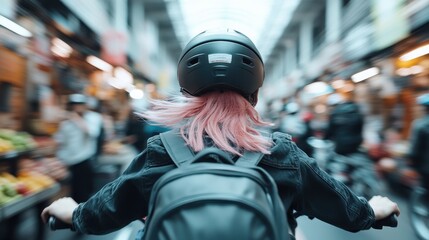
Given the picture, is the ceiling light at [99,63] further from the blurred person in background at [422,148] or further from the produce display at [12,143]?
the blurred person in background at [422,148]

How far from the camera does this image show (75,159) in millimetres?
5320

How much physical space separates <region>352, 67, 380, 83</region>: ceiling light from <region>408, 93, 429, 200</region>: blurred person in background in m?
6.32

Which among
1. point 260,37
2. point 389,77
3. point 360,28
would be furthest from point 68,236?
point 260,37

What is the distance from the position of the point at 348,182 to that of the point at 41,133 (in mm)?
5721

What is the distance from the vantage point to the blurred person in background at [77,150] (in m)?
5.34

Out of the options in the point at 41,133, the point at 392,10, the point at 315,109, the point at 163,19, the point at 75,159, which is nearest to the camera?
the point at 75,159

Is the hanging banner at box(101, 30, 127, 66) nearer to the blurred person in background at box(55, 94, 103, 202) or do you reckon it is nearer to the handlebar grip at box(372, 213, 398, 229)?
the blurred person in background at box(55, 94, 103, 202)

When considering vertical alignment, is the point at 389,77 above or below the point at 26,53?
below

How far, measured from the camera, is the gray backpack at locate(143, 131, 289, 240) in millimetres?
969

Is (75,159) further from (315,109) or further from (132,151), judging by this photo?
(315,109)

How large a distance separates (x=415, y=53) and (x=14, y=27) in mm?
7628

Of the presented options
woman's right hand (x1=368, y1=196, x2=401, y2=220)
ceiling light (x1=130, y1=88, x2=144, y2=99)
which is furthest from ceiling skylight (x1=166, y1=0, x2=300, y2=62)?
woman's right hand (x1=368, y1=196, x2=401, y2=220)

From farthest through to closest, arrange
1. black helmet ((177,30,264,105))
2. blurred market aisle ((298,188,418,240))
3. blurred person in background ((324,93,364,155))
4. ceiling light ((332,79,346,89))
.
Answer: ceiling light ((332,79,346,89)), blurred person in background ((324,93,364,155)), blurred market aisle ((298,188,418,240)), black helmet ((177,30,264,105))

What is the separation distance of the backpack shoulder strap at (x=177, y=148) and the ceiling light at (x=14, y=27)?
5.10 meters
